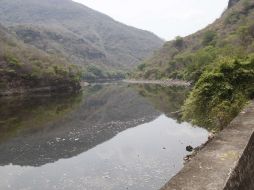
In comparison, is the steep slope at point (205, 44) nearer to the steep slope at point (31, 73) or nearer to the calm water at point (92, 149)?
the steep slope at point (31, 73)

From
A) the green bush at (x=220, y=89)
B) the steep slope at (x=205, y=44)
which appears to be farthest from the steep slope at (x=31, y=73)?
the green bush at (x=220, y=89)

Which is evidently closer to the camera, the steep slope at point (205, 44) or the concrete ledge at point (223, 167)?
the concrete ledge at point (223, 167)

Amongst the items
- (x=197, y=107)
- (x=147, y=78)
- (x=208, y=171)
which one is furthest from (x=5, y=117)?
(x=147, y=78)

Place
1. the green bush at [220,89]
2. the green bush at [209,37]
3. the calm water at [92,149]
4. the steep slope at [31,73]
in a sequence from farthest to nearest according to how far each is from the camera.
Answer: the green bush at [209,37]
the steep slope at [31,73]
the calm water at [92,149]
the green bush at [220,89]

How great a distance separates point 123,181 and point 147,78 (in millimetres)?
163447

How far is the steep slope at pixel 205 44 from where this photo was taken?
117 m

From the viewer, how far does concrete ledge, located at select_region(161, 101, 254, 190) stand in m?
7.61

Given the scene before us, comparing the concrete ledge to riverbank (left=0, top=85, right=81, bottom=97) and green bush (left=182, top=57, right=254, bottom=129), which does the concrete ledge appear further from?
riverbank (left=0, top=85, right=81, bottom=97)

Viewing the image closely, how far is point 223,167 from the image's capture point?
843 centimetres

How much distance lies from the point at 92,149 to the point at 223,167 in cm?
2862

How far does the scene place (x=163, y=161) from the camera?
2906 cm

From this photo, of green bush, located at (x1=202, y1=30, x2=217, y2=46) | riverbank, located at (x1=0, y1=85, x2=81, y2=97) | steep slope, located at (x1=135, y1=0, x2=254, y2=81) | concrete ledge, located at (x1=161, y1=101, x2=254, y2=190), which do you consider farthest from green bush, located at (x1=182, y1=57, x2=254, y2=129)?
green bush, located at (x1=202, y1=30, x2=217, y2=46)

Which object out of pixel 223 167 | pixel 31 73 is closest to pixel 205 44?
pixel 31 73

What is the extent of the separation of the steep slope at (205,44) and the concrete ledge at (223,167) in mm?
97175
